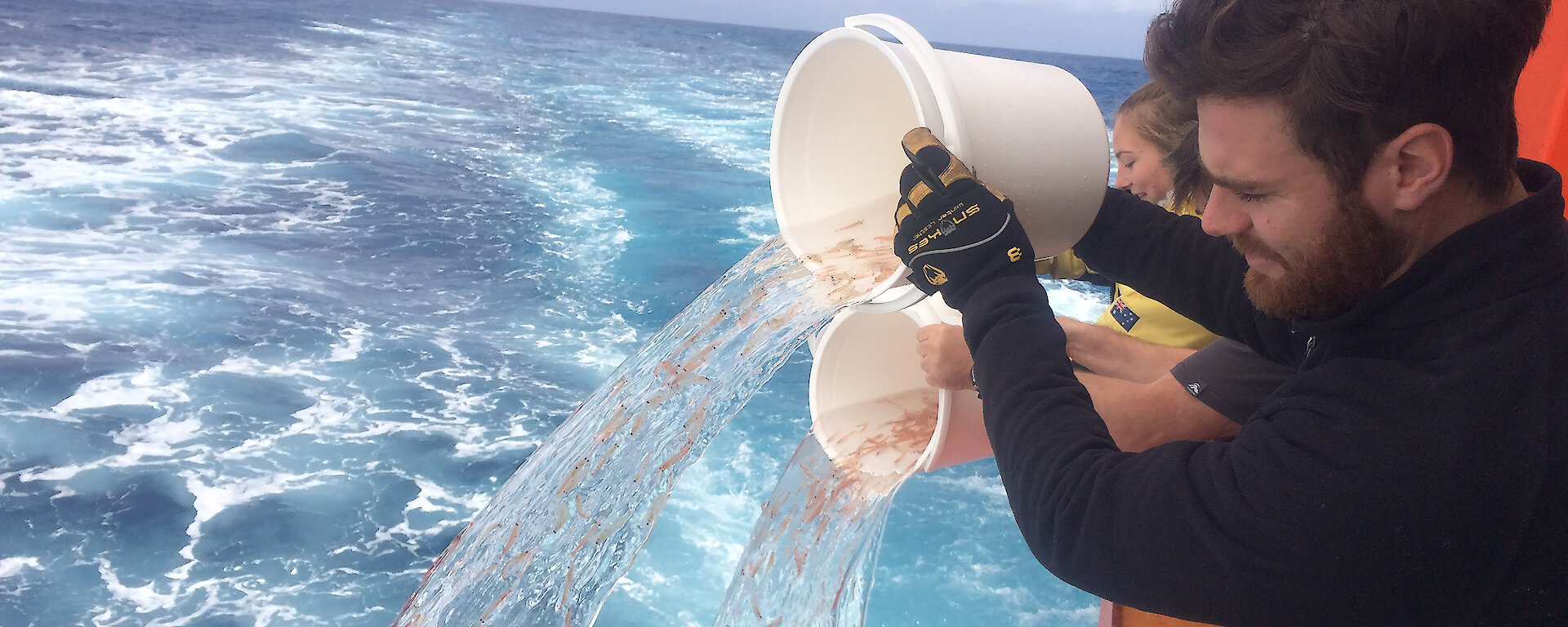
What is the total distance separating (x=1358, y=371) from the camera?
924 mm

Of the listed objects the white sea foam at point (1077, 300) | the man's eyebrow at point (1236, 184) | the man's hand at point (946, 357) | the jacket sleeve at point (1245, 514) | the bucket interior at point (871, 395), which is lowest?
the white sea foam at point (1077, 300)

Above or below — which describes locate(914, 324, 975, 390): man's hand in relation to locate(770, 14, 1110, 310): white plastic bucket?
below

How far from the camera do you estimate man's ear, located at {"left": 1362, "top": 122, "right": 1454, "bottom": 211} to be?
89cm

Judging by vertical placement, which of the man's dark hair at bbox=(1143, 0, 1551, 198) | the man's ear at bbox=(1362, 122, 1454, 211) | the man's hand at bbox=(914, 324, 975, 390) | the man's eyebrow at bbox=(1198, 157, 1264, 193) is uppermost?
the man's dark hair at bbox=(1143, 0, 1551, 198)

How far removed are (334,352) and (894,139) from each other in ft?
15.0

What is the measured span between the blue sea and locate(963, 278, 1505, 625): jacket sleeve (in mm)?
1128

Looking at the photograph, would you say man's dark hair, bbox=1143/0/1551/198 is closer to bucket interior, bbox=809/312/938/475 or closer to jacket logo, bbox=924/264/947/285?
A: jacket logo, bbox=924/264/947/285

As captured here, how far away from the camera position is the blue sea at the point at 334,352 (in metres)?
3.90

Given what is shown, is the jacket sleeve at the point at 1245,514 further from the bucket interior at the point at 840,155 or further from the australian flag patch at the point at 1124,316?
the australian flag patch at the point at 1124,316

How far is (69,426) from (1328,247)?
502cm

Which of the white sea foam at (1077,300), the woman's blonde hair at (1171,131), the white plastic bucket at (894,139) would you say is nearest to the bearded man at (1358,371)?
the white plastic bucket at (894,139)

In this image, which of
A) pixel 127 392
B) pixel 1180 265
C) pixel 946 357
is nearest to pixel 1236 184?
→ pixel 1180 265

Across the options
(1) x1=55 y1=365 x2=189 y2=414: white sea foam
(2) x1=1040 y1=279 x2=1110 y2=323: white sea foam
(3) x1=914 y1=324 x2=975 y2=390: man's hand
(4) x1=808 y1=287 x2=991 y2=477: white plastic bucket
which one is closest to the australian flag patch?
A: (4) x1=808 y1=287 x2=991 y2=477: white plastic bucket

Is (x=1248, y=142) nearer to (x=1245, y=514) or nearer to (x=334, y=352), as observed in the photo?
(x=1245, y=514)
